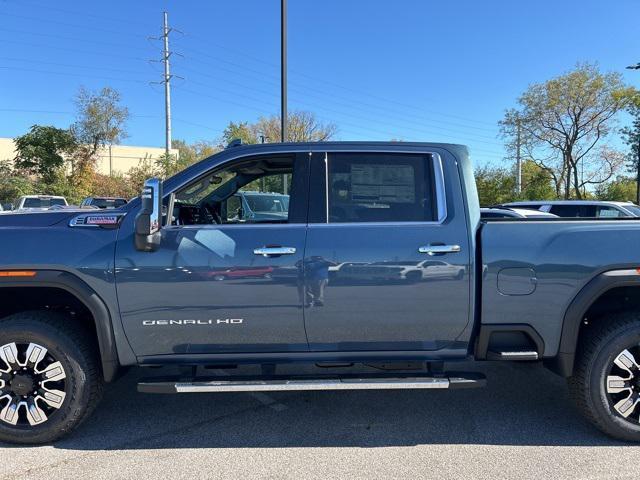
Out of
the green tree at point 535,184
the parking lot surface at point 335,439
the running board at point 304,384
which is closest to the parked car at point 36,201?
the parking lot surface at point 335,439

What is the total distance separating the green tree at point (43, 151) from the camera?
2900 cm

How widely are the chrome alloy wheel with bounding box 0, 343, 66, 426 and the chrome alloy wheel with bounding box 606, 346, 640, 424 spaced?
12.1 feet

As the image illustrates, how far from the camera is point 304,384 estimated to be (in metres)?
3.20

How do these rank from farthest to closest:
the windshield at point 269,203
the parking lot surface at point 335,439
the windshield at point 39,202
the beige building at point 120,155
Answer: the beige building at point 120,155 < the windshield at point 39,202 < the windshield at point 269,203 < the parking lot surface at point 335,439

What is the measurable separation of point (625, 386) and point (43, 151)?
3248cm

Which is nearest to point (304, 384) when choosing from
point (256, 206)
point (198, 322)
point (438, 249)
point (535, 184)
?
point (198, 322)

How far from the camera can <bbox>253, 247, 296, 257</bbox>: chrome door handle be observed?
3.16m

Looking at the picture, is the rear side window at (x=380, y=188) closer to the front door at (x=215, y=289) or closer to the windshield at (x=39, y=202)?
the front door at (x=215, y=289)

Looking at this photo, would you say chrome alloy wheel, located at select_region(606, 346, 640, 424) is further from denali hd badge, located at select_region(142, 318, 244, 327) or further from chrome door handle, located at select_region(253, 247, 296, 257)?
denali hd badge, located at select_region(142, 318, 244, 327)

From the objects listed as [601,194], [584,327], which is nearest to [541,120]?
[601,194]

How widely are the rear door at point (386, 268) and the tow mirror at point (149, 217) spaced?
959 millimetres

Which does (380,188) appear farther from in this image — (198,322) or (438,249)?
(198,322)

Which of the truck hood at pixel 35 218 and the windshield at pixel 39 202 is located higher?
the windshield at pixel 39 202

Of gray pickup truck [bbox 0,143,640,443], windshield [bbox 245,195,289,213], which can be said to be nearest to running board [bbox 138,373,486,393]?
gray pickup truck [bbox 0,143,640,443]
